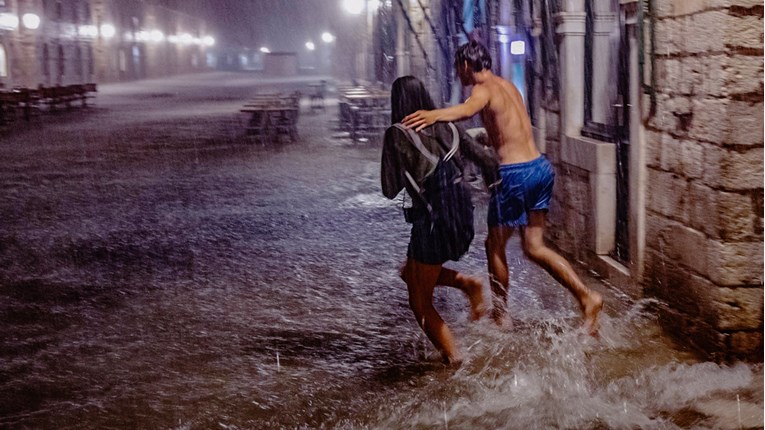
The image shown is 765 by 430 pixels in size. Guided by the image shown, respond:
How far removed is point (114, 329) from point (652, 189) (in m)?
3.55

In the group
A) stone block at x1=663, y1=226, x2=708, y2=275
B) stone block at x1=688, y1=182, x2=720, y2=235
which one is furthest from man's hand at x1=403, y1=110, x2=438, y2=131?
stone block at x1=663, y1=226, x2=708, y2=275

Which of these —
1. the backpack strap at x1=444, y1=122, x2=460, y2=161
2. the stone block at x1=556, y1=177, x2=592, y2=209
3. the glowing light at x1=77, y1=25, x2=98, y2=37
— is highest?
the glowing light at x1=77, y1=25, x2=98, y2=37

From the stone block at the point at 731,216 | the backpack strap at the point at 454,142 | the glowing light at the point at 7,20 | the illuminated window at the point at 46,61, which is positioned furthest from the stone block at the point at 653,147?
the illuminated window at the point at 46,61

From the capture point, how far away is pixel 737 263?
480 centimetres

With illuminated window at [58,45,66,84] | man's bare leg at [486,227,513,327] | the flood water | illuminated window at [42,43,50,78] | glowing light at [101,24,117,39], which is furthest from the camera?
glowing light at [101,24,117,39]

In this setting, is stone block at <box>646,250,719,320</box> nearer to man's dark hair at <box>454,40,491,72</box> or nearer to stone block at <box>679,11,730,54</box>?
stone block at <box>679,11,730,54</box>

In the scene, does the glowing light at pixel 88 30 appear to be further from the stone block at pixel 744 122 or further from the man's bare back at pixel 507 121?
the stone block at pixel 744 122

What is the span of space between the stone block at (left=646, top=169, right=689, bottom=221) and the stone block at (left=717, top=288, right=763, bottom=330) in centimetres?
56

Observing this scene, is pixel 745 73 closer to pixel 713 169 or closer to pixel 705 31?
pixel 705 31

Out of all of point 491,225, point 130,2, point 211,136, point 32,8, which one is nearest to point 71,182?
point 211,136

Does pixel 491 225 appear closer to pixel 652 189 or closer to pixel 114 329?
pixel 652 189

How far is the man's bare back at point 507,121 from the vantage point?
5246 millimetres

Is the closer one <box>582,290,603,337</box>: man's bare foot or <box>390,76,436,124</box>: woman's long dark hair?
<box>390,76,436,124</box>: woman's long dark hair

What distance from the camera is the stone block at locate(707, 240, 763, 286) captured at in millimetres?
4789
